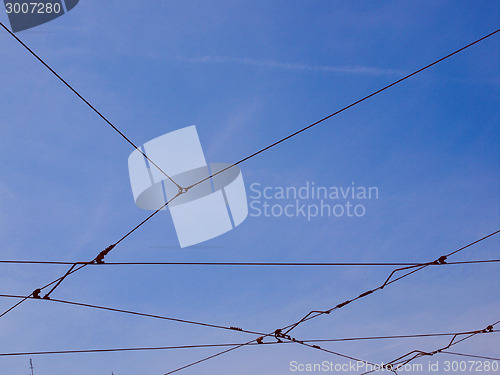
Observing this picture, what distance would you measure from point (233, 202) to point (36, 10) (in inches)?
253

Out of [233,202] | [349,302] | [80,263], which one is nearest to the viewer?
[80,263]

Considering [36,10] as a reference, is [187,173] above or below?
below

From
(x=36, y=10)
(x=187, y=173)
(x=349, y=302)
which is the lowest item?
(x=349, y=302)

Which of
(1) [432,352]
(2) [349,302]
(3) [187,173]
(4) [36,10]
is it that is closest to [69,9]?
(4) [36,10]

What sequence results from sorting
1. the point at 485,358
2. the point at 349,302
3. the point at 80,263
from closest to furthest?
the point at 80,263, the point at 349,302, the point at 485,358

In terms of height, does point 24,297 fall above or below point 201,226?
below

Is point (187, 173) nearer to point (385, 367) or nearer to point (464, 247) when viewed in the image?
point (464, 247)

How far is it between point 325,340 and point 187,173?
15.5 ft

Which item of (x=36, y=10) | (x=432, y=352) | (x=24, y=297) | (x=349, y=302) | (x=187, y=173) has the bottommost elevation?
(x=432, y=352)

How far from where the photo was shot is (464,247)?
377 inches

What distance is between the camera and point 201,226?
14.0m

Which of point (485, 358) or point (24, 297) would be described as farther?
point (485, 358)

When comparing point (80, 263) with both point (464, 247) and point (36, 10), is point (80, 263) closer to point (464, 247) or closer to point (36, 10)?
point (36, 10)

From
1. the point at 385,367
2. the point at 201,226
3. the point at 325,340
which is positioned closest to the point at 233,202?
the point at 201,226
